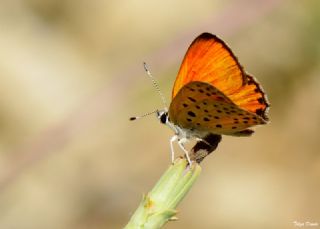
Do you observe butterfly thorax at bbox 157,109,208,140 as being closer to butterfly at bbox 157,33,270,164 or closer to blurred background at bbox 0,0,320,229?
butterfly at bbox 157,33,270,164

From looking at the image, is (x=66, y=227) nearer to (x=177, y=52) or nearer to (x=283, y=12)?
(x=177, y=52)

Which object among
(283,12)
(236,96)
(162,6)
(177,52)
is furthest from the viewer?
(162,6)

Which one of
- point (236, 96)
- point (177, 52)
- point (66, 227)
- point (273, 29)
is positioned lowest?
point (66, 227)

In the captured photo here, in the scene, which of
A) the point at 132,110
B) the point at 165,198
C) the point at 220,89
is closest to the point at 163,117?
the point at 220,89

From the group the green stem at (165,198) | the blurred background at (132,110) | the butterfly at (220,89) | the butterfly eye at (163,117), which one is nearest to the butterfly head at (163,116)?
the butterfly eye at (163,117)

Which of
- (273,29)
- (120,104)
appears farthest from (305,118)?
(120,104)
